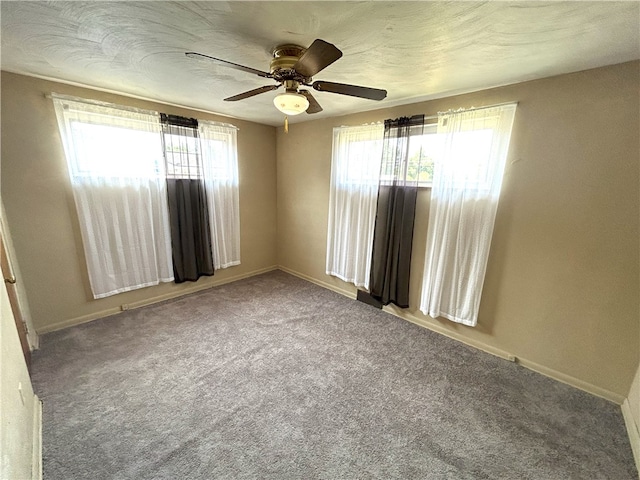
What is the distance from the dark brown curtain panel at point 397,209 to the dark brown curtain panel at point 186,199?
2293 millimetres

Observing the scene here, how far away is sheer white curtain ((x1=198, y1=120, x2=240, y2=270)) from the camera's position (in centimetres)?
336

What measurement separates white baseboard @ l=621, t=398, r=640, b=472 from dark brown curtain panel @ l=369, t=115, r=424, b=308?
169 centimetres

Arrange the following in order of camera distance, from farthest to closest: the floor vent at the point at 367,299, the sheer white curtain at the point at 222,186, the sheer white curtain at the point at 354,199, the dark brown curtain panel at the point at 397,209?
the sheer white curtain at the point at 222,186
the floor vent at the point at 367,299
the sheer white curtain at the point at 354,199
the dark brown curtain panel at the point at 397,209

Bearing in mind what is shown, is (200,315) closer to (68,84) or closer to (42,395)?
(42,395)

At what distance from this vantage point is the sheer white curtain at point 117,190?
247 centimetres

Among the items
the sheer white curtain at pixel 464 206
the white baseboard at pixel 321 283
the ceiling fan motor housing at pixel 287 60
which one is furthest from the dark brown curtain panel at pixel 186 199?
the sheer white curtain at pixel 464 206

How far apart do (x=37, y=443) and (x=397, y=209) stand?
3.20 metres

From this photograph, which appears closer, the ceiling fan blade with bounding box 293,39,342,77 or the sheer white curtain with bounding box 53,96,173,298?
the ceiling fan blade with bounding box 293,39,342,77

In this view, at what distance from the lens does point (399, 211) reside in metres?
2.84

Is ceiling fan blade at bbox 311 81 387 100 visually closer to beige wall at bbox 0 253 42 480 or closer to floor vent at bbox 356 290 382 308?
beige wall at bbox 0 253 42 480

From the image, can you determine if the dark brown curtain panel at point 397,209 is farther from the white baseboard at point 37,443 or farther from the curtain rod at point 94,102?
the white baseboard at point 37,443

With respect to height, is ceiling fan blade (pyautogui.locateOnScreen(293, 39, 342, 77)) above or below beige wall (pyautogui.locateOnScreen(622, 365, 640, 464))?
above

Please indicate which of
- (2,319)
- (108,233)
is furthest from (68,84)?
(2,319)

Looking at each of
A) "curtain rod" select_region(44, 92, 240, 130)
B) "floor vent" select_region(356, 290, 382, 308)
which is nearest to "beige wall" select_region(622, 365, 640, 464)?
"floor vent" select_region(356, 290, 382, 308)
